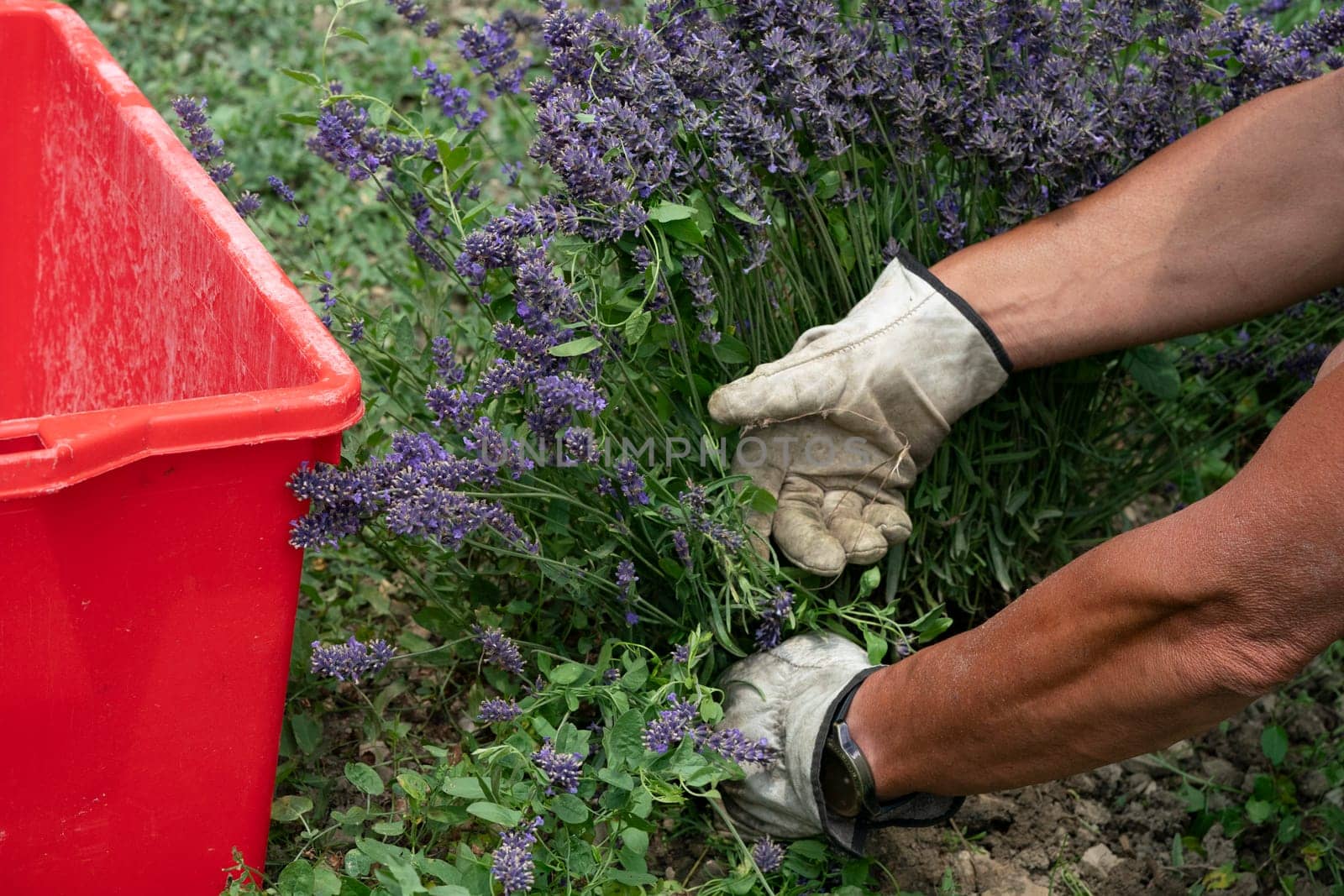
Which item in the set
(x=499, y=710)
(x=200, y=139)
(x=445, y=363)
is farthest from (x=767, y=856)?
(x=200, y=139)

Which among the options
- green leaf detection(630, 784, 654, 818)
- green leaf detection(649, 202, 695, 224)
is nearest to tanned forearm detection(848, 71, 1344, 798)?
green leaf detection(630, 784, 654, 818)

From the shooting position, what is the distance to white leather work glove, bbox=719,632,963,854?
1604mm

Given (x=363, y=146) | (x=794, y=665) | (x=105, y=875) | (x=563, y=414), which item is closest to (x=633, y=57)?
(x=363, y=146)

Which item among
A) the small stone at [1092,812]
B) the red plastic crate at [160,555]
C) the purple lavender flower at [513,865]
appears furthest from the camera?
the small stone at [1092,812]

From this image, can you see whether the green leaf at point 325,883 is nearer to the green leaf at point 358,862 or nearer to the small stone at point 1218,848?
the green leaf at point 358,862

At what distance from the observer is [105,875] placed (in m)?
1.39

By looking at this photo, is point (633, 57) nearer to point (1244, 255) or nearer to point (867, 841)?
point (1244, 255)

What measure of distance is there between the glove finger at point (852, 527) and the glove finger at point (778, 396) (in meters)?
0.14

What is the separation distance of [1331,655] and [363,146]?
1.65m

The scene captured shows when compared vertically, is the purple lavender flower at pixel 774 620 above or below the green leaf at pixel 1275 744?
above

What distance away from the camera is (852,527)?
170 cm

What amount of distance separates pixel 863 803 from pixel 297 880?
662mm

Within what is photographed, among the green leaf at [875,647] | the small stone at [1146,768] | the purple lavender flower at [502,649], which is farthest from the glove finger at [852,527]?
the small stone at [1146,768]

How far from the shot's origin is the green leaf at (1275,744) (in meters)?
1.86
